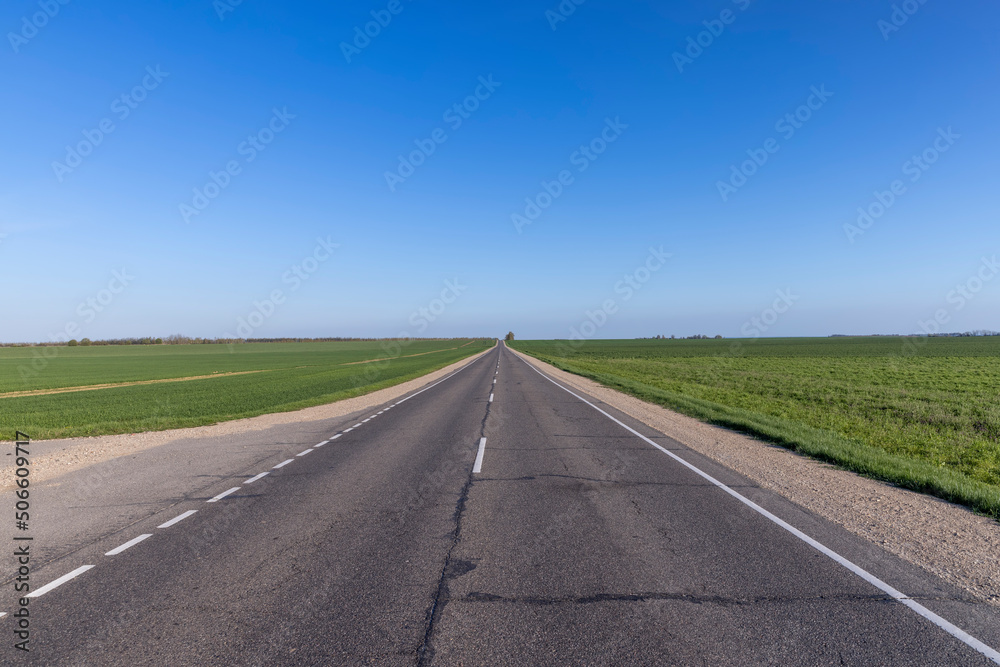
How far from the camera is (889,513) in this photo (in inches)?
246

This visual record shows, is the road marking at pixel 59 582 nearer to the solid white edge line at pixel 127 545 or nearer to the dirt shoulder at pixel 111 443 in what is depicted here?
the solid white edge line at pixel 127 545

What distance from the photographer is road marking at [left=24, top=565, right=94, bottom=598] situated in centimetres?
426

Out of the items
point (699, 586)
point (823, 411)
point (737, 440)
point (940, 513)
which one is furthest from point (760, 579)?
point (823, 411)

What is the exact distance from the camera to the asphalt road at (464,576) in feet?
11.2

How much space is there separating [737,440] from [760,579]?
7.89 m

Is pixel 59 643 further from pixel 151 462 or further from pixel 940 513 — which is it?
pixel 940 513

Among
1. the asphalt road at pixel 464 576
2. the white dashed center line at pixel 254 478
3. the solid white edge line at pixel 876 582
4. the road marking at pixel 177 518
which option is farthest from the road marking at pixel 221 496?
the solid white edge line at pixel 876 582

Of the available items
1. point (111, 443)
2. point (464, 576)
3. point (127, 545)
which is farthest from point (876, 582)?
point (111, 443)

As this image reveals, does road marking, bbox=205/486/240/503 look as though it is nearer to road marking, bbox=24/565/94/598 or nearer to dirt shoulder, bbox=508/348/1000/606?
road marking, bbox=24/565/94/598

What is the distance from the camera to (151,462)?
9617 mm

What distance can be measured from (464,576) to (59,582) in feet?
12.4

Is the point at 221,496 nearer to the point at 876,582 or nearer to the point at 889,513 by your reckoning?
the point at 876,582

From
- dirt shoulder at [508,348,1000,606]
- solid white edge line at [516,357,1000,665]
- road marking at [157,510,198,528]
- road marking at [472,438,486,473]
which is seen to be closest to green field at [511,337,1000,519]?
dirt shoulder at [508,348,1000,606]

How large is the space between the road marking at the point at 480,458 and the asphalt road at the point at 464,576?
226 mm
